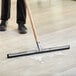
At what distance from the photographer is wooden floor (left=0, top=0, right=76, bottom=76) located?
2.01 meters

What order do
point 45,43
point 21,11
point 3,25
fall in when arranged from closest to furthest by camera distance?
point 45,43, point 21,11, point 3,25

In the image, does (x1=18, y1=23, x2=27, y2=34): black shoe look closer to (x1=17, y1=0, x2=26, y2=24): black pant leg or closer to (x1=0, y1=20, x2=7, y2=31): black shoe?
(x1=17, y1=0, x2=26, y2=24): black pant leg

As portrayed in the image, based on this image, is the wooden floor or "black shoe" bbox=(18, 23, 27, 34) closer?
the wooden floor

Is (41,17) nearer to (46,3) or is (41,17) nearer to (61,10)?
(61,10)

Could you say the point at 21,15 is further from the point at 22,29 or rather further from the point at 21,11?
the point at 22,29

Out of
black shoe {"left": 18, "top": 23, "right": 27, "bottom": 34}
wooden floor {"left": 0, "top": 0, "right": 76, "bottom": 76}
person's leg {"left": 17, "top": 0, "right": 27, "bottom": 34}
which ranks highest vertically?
person's leg {"left": 17, "top": 0, "right": 27, "bottom": 34}

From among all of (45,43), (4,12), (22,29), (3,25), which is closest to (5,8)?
(4,12)

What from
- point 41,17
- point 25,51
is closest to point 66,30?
point 41,17

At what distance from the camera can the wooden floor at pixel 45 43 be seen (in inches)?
79.2

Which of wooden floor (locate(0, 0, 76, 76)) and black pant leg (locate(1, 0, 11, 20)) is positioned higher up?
black pant leg (locate(1, 0, 11, 20))

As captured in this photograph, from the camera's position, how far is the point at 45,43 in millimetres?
2559

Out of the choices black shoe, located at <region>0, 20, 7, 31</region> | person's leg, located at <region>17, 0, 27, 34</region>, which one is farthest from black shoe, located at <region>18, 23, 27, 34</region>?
black shoe, located at <region>0, 20, 7, 31</region>

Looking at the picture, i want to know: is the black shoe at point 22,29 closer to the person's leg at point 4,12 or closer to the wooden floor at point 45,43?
the wooden floor at point 45,43

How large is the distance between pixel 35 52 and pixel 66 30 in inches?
33.3
